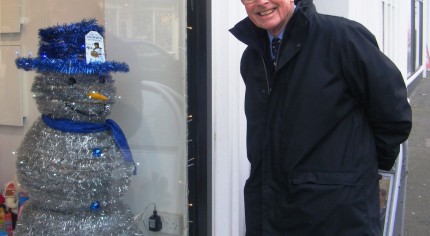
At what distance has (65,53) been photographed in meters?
2.15

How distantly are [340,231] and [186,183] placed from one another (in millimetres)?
1098

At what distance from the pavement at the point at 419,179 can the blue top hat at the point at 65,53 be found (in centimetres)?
343

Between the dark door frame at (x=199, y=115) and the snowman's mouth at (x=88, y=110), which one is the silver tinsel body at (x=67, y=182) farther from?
the dark door frame at (x=199, y=115)

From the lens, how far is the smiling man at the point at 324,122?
68.3 inches

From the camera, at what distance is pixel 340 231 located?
68.9 inches

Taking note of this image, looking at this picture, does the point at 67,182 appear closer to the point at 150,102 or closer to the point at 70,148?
the point at 70,148

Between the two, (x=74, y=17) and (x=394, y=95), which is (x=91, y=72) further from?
(x=394, y=95)

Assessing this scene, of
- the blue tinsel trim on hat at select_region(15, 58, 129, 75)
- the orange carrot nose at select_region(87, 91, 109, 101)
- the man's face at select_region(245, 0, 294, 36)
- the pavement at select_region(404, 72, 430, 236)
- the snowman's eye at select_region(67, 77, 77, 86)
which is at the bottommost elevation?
the pavement at select_region(404, 72, 430, 236)

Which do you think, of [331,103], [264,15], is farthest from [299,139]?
[264,15]

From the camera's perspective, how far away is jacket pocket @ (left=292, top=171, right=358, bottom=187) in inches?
68.2

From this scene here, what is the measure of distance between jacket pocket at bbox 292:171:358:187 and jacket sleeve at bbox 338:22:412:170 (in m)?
0.24

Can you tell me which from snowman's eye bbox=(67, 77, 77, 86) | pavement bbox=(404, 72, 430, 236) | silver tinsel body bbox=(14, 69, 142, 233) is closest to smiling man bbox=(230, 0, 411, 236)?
silver tinsel body bbox=(14, 69, 142, 233)

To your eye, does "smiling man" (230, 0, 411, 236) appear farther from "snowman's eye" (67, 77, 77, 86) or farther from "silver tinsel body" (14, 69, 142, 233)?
"snowman's eye" (67, 77, 77, 86)

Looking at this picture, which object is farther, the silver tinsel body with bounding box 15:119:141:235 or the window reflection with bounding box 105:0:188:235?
the window reflection with bounding box 105:0:188:235
